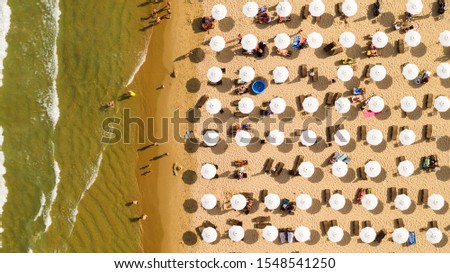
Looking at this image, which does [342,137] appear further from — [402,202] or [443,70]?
[443,70]

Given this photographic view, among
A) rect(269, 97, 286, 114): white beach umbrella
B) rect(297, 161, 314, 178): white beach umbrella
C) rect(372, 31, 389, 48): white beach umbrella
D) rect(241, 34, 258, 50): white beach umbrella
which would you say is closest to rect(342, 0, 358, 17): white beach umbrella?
rect(372, 31, 389, 48): white beach umbrella

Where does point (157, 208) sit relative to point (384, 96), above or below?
below

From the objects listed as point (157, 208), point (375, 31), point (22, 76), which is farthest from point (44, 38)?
point (375, 31)

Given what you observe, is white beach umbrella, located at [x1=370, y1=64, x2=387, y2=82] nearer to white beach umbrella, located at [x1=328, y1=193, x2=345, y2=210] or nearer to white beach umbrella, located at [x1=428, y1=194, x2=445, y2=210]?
white beach umbrella, located at [x1=328, y1=193, x2=345, y2=210]

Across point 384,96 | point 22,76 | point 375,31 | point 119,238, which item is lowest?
point 119,238

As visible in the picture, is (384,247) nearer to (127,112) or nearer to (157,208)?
(157,208)
